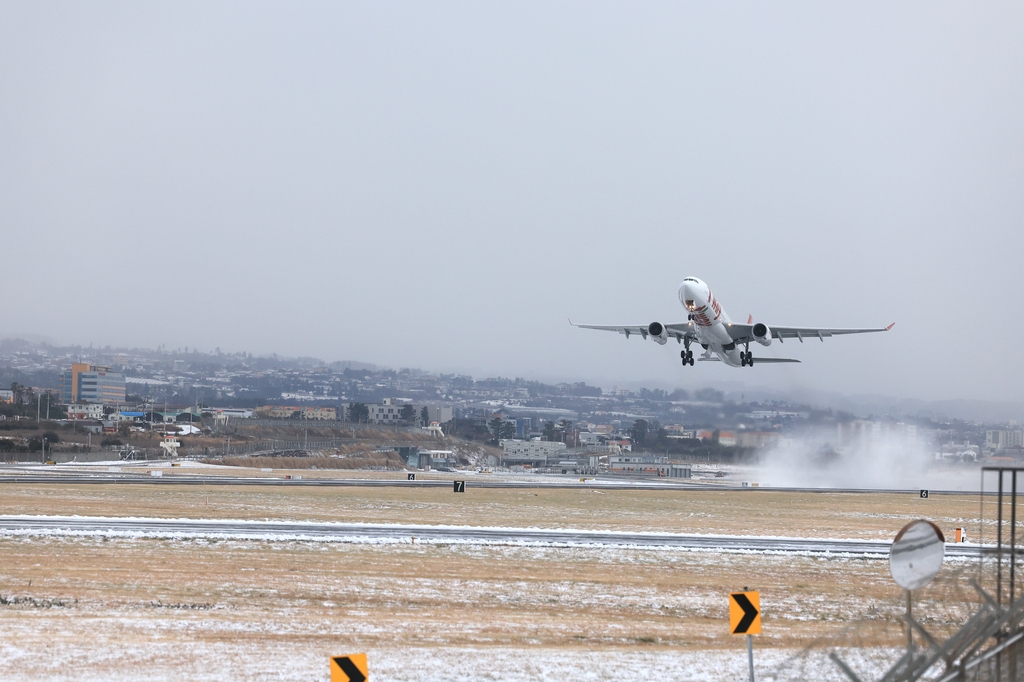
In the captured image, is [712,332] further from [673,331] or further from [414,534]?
[414,534]

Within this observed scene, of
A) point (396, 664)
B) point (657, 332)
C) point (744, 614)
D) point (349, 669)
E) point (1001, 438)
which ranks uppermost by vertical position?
point (657, 332)

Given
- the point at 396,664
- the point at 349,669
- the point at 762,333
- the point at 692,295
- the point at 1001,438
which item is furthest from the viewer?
the point at 1001,438

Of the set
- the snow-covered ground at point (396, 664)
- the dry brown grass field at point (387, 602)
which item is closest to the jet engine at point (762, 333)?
the dry brown grass field at point (387, 602)

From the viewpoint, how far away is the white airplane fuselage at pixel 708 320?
53531 mm

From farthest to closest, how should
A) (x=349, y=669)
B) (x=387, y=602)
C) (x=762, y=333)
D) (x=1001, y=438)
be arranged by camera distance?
(x=1001, y=438), (x=762, y=333), (x=387, y=602), (x=349, y=669)

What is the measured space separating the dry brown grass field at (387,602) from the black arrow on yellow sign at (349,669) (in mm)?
5265

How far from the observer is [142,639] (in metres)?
20.2

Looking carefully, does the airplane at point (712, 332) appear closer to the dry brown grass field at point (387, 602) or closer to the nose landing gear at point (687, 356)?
the nose landing gear at point (687, 356)

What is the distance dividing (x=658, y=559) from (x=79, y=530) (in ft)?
70.6

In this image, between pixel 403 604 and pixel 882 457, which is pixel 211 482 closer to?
pixel 403 604

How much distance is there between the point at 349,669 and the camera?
12836 millimetres

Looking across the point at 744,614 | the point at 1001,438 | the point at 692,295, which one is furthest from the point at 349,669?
the point at 1001,438

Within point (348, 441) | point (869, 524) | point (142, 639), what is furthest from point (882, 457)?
point (348, 441)

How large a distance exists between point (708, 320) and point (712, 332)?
7.47 ft
